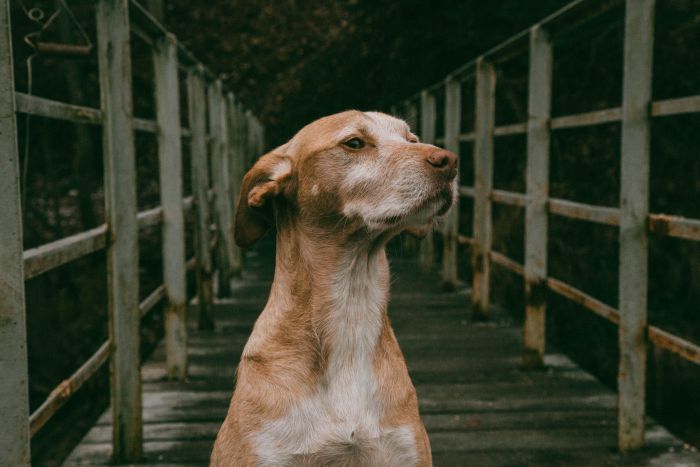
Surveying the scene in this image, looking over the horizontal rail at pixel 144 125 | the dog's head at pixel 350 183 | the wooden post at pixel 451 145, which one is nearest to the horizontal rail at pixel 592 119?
the dog's head at pixel 350 183

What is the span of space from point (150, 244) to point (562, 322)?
260 inches

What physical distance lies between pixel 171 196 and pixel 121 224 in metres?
1.16

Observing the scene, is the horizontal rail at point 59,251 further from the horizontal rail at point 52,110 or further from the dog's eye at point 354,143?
the dog's eye at point 354,143

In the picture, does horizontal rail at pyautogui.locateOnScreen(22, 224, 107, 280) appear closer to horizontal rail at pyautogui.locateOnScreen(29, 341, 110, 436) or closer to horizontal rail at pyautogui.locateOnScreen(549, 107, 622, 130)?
horizontal rail at pyautogui.locateOnScreen(29, 341, 110, 436)

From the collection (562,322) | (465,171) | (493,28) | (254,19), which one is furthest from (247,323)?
(254,19)

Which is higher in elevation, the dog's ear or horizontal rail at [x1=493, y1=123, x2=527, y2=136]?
horizontal rail at [x1=493, y1=123, x2=527, y2=136]

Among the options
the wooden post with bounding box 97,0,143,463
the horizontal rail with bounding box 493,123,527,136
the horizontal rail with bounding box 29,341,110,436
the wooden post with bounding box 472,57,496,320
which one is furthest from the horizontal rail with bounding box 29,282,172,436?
the wooden post with bounding box 472,57,496,320

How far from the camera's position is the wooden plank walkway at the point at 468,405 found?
11.3 feet

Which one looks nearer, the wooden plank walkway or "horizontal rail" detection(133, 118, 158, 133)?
the wooden plank walkway

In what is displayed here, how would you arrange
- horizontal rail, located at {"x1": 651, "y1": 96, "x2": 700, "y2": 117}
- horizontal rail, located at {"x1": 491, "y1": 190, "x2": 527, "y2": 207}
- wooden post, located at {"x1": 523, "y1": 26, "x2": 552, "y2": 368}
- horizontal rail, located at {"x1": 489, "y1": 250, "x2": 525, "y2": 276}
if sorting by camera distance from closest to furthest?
horizontal rail, located at {"x1": 651, "y1": 96, "x2": 700, "y2": 117} < wooden post, located at {"x1": 523, "y1": 26, "x2": 552, "y2": 368} < horizontal rail, located at {"x1": 491, "y1": 190, "x2": 527, "y2": 207} < horizontal rail, located at {"x1": 489, "y1": 250, "x2": 525, "y2": 276}

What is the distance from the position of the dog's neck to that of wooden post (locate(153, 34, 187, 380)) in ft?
6.26

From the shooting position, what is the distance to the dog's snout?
245 centimetres

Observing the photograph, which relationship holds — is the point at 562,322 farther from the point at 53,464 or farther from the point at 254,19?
the point at 254,19

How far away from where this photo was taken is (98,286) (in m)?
7.70
